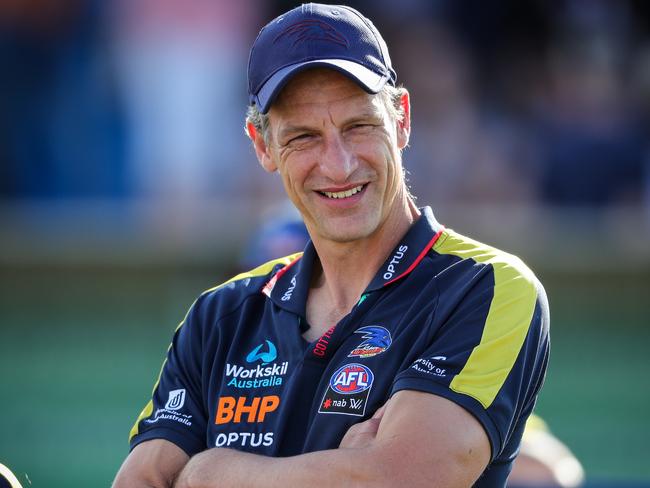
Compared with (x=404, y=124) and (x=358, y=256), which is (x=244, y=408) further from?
(x=404, y=124)

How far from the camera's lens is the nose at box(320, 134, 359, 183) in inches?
107

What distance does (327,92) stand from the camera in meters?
2.71

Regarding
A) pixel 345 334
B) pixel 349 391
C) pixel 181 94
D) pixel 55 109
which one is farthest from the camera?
pixel 55 109

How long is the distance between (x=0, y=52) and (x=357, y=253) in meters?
7.89

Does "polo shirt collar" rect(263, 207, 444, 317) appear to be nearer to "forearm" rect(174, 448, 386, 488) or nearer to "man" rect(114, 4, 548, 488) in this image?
"man" rect(114, 4, 548, 488)

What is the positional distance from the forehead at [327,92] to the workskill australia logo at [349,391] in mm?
575

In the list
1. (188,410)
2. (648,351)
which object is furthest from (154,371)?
(188,410)

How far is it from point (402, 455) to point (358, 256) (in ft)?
2.03

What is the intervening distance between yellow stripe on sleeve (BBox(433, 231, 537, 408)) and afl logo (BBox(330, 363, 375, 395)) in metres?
0.22

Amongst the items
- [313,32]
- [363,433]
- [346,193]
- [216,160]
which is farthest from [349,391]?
[216,160]

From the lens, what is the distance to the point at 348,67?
267cm

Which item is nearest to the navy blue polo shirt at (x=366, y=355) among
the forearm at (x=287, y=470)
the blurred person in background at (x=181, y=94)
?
the forearm at (x=287, y=470)

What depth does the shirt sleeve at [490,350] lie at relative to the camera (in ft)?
8.07

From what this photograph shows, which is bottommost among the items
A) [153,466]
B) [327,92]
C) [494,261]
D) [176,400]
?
[153,466]
